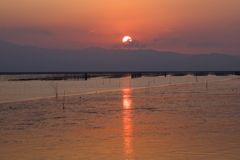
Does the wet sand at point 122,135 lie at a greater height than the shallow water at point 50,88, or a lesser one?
lesser

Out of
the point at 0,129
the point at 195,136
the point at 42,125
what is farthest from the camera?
the point at 42,125

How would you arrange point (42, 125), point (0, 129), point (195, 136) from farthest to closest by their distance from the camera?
point (42, 125), point (0, 129), point (195, 136)

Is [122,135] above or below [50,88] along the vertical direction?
below

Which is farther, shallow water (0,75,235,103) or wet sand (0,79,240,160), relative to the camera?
shallow water (0,75,235,103)

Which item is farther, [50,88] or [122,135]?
[50,88]

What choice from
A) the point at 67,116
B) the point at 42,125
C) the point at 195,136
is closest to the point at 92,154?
the point at 195,136

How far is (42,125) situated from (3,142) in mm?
4187

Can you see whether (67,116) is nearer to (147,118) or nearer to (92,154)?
(147,118)

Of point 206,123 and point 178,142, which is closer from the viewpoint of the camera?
point 178,142

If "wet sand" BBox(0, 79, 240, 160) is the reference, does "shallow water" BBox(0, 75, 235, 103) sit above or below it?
above

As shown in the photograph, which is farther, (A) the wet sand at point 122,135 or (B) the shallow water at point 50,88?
(B) the shallow water at point 50,88

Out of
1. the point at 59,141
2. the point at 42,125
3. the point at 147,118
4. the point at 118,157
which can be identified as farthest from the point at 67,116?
the point at 118,157

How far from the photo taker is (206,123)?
→ 17.3 m

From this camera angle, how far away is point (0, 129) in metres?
16.2
